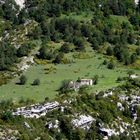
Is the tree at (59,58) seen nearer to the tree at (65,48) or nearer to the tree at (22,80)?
the tree at (65,48)

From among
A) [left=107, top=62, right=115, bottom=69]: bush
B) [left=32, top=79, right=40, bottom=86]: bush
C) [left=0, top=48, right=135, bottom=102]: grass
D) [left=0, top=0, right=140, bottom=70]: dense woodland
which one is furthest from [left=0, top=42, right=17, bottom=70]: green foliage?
[left=107, top=62, right=115, bottom=69]: bush

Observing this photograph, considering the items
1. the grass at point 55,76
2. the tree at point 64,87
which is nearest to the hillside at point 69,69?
the grass at point 55,76

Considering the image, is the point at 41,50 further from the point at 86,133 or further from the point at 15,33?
the point at 86,133

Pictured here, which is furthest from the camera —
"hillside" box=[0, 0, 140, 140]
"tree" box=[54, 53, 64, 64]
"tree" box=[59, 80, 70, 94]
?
"tree" box=[54, 53, 64, 64]

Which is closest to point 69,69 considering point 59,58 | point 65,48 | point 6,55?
point 59,58

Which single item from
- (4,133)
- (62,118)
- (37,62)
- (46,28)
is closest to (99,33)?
(46,28)

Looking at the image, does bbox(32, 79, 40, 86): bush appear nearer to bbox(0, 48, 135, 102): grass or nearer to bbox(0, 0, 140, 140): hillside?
bbox(0, 0, 140, 140): hillside

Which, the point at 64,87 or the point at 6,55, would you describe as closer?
the point at 64,87

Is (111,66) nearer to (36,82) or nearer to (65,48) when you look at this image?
(65,48)

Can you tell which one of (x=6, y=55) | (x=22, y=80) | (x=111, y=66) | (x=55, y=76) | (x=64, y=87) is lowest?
(x=55, y=76)

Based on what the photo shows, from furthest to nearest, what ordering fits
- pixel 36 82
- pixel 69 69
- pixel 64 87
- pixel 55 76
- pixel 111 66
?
pixel 111 66, pixel 69 69, pixel 55 76, pixel 36 82, pixel 64 87
